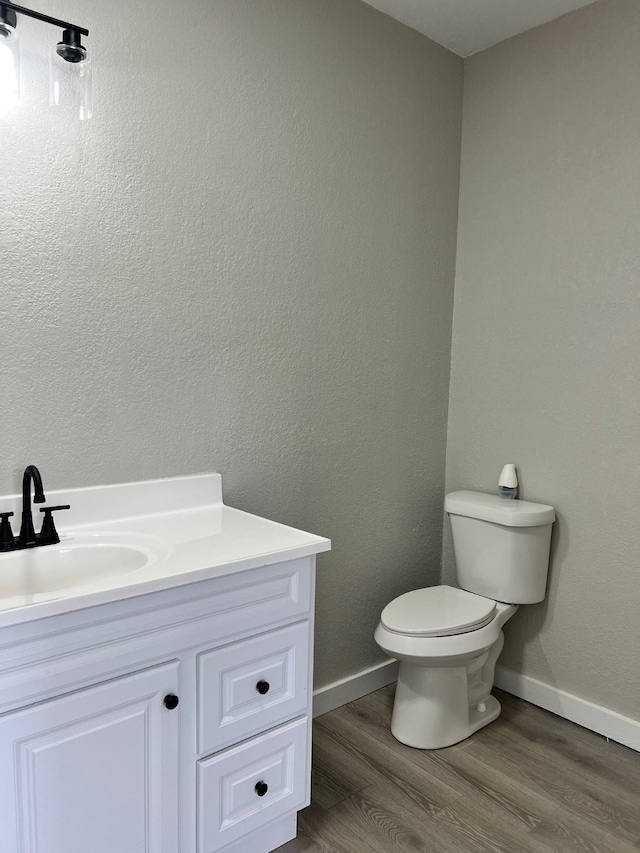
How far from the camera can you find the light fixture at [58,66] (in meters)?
1.36

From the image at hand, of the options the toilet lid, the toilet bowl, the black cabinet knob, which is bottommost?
the toilet bowl

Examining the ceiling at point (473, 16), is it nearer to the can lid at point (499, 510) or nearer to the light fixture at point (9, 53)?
the light fixture at point (9, 53)

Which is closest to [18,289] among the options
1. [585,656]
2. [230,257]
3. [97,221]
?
[97,221]

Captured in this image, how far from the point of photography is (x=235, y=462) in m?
2.00

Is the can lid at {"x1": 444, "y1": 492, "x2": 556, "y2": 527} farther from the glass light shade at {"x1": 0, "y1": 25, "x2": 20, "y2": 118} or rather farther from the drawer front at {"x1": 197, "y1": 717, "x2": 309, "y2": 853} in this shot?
the glass light shade at {"x1": 0, "y1": 25, "x2": 20, "y2": 118}

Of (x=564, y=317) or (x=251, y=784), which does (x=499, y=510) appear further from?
(x=251, y=784)

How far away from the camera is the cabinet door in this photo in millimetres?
1155

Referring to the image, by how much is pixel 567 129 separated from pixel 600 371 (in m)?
0.86

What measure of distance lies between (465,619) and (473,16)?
2071 millimetres

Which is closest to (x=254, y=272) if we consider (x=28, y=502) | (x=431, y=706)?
(x=28, y=502)

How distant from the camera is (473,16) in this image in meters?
2.26

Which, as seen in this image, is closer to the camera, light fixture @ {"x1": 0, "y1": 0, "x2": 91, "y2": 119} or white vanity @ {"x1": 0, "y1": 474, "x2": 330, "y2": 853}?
white vanity @ {"x1": 0, "y1": 474, "x2": 330, "y2": 853}

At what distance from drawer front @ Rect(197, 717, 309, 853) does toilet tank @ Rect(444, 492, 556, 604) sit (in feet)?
3.22

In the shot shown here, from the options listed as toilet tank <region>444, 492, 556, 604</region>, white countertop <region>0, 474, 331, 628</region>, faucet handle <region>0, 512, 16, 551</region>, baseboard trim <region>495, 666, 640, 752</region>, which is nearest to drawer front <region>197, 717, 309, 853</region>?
white countertop <region>0, 474, 331, 628</region>
